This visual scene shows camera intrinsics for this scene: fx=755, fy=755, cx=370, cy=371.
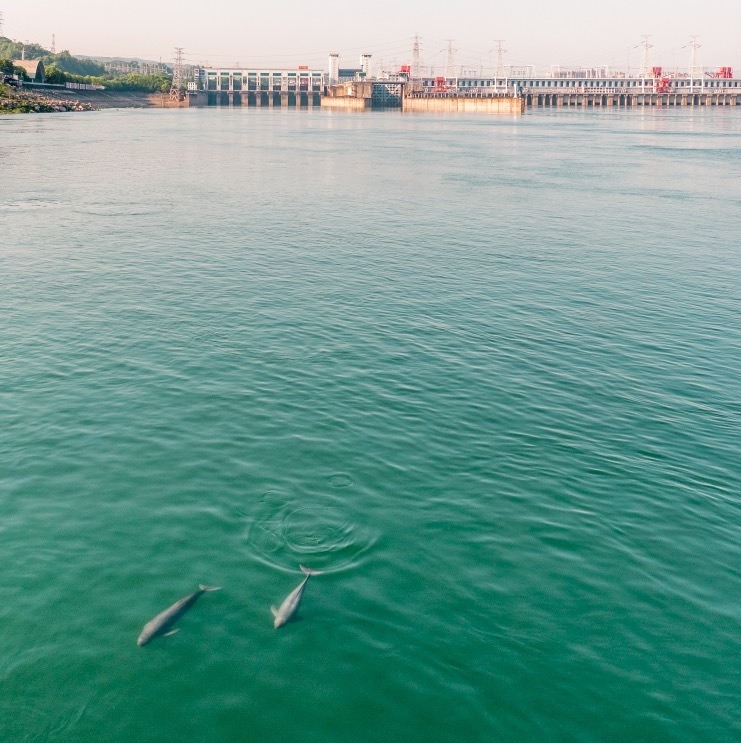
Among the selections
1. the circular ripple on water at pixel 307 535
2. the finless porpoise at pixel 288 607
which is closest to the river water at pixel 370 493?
the circular ripple on water at pixel 307 535

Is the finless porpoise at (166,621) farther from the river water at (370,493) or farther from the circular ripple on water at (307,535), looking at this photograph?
the circular ripple on water at (307,535)

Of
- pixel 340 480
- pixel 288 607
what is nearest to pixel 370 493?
pixel 340 480

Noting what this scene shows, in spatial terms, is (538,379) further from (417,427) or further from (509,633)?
(509,633)

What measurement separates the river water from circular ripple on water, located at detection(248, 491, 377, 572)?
8cm

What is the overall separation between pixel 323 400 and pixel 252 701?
1478 centimetres

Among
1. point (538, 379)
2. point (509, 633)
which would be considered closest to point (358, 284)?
point (538, 379)

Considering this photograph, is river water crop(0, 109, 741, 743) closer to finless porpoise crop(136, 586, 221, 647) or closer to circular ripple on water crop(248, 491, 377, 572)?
circular ripple on water crop(248, 491, 377, 572)

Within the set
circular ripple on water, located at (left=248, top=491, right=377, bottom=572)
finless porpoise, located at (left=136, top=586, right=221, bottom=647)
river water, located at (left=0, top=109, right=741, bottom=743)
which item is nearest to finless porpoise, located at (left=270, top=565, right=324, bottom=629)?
river water, located at (left=0, top=109, right=741, bottom=743)

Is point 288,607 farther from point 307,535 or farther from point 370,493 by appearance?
point 370,493

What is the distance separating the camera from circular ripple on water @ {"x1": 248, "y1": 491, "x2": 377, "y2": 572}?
739 inches

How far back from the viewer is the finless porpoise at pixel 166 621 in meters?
A: 16.1

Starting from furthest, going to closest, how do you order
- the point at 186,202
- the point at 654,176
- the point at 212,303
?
the point at 654,176 < the point at 186,202 < the point at 212,303

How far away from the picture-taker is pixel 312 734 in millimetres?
14133

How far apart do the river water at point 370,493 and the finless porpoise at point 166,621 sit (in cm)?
25
